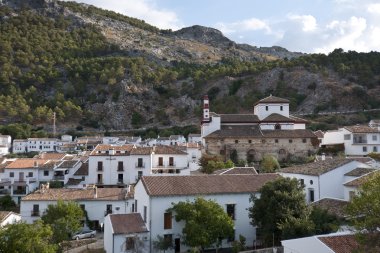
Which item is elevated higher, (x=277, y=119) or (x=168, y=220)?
(x=277, y=119)

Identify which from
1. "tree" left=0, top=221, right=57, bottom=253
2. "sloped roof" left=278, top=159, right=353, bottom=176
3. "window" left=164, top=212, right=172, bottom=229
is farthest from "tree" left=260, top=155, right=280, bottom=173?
"tree" left=0, top=221, right=57, bottom=253

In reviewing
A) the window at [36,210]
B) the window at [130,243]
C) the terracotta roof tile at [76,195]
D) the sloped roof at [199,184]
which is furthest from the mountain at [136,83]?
the window at [130,243]

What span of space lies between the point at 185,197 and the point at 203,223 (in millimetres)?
2312

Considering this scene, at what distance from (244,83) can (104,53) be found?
5124cm

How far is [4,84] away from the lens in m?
102

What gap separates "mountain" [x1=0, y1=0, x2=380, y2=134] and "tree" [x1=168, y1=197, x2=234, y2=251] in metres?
58.5

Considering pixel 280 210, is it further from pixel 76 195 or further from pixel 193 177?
pixel 76 195

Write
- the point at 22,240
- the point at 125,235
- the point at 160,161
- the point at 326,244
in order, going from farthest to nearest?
the point at 160,161 < the point at 125,235 < the point at 22,240 < the point at 326,244

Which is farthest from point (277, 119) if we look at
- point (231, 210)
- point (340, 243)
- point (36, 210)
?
point (340, 243)

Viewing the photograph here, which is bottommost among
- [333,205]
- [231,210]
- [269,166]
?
→ [231,210]

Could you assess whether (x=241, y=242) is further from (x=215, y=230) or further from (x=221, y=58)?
(x=221, y=58)

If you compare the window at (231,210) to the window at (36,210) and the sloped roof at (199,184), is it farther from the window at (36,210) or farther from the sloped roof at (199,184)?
the window at (36,210)

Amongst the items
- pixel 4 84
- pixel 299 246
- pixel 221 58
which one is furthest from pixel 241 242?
pixel 221 58

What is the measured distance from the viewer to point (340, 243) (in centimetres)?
1547
